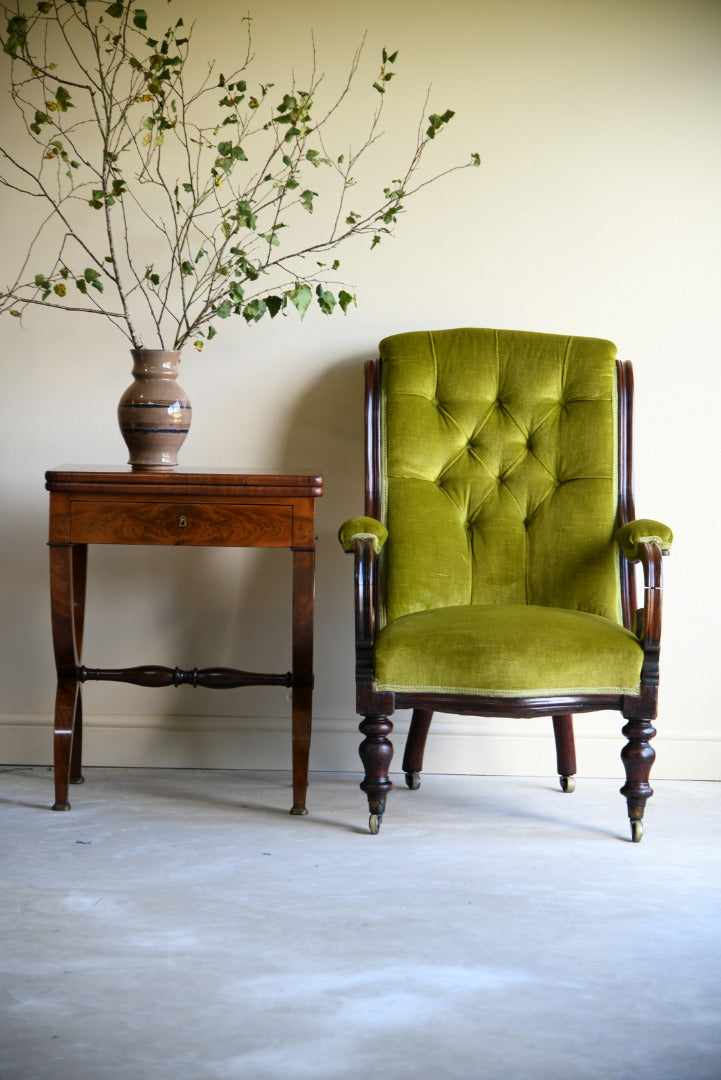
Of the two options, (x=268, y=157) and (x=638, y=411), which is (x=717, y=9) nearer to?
(x=638, y=411)

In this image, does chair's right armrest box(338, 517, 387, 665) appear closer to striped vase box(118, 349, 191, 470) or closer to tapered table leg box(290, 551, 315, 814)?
tapered table leg box(290, 551, 315, 814)

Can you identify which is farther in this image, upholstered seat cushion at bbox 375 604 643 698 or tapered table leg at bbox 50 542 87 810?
tapered table leg at bbox 50 542 87 810

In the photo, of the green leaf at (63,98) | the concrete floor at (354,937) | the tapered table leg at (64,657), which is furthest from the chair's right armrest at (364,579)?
the green leaf at (63,98)

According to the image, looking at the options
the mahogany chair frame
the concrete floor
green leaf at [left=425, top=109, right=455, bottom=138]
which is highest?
green leaf at [left=425, top=109, right=455, bottom=138]

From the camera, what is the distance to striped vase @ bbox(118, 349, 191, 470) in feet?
8.14

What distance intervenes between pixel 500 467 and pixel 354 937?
128 cm

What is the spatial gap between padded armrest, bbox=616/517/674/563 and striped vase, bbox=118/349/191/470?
3.49 ft

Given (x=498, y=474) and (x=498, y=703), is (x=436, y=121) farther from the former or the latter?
(x=498, y=703)

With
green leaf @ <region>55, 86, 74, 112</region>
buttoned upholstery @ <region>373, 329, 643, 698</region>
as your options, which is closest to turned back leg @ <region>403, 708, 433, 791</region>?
buttoned upholstery @ <region>373, 329, 643, 698</region>

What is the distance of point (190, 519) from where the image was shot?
2354mm

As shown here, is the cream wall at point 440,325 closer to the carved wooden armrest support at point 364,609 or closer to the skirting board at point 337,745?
the skirting board at point 337,745

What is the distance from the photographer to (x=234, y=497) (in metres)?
2.34

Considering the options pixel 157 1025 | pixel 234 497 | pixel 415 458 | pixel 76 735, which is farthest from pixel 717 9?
pixel 157 1025

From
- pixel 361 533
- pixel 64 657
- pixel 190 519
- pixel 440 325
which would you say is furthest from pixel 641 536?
pixel 64 657
